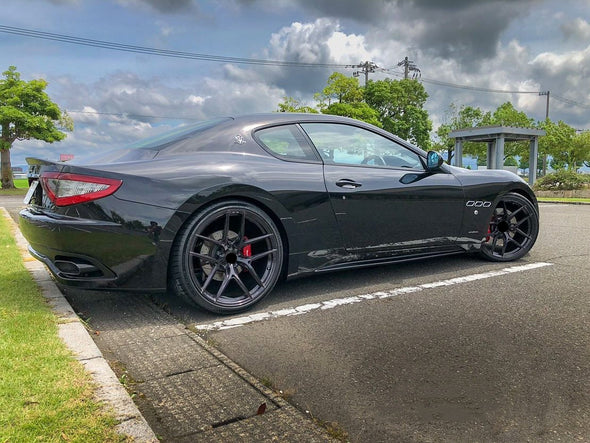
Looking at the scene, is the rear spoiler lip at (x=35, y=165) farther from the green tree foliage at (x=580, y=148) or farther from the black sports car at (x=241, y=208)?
the green tree foliage at (x=580, y=148)

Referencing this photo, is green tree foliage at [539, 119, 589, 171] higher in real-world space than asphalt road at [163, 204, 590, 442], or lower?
higher

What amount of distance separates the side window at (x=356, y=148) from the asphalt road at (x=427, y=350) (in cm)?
102

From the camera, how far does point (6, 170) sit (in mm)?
25984

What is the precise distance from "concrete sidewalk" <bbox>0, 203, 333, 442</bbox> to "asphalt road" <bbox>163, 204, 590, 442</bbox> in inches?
5.0


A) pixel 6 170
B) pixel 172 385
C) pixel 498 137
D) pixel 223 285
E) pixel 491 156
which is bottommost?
pixel 172 385

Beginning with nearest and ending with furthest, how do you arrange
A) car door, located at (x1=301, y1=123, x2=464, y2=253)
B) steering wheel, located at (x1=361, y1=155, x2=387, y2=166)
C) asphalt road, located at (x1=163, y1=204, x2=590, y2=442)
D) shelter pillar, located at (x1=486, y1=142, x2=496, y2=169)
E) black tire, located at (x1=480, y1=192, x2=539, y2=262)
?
asphalt road, located at (x1=163, y1=204, x2=590, y2=442) < car door, located at (x1=301, y1=123, x2=464, y2=253) < steering wheel, located at (x1=361, y1=155, x2=387, y2=166) < black tire, located at (x1=480, y1=192, x2=539, y2=262) < shelter pillar, located at (x1=486, y1=142, x2=496, y2=169)

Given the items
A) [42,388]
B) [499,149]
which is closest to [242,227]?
[42,388]

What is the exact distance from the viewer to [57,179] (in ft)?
9.23

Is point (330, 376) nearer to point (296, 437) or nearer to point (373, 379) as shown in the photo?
point (373, 379)

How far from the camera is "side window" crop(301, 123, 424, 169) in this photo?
11.5 ft

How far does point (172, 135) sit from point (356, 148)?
1443 mm

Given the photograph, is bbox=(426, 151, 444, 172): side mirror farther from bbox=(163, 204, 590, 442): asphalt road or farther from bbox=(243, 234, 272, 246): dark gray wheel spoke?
bbox=(243, 234, 272, 246): dark gray wheel spoke

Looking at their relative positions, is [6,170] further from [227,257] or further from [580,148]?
[580,148]

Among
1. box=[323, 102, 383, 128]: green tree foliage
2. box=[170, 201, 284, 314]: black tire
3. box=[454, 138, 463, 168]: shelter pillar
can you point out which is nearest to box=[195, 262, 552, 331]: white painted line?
box=[170, 201, 284, 314]: black tire
